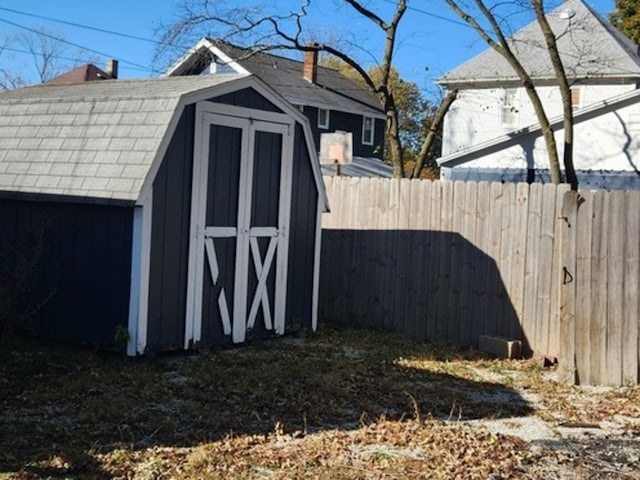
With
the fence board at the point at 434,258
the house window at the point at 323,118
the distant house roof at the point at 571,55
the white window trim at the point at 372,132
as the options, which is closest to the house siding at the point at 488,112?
the distant house roof at the point at 571,55

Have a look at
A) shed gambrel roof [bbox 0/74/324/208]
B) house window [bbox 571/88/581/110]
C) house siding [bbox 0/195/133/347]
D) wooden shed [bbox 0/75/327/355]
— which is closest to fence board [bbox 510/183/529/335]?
wooden shed [bbox 0/75/327/355]

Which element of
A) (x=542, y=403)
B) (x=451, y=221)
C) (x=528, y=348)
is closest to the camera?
(x=542, y=403)

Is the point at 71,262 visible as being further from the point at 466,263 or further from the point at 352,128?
the point at 352,128

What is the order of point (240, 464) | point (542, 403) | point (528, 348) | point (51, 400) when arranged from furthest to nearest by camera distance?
1. point (528, 348)
2. point (542, 403)
3. point (51, 400)
4. point (240, 464)

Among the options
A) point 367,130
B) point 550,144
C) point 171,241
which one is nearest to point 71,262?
point 171,241

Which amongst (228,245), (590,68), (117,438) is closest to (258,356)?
(228,245)

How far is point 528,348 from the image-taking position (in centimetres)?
895

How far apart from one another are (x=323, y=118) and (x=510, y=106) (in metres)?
7.89

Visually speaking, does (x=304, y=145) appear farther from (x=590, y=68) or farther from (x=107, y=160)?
(x=590, y=68)

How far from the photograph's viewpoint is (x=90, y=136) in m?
8.02

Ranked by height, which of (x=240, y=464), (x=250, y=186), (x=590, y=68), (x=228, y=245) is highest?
(x=590, y=68)

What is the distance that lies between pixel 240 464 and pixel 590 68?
73.1 feet

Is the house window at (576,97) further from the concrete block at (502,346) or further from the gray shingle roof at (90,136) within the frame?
the gray shingle roof at (90,136)

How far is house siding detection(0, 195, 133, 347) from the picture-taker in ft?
24.8
